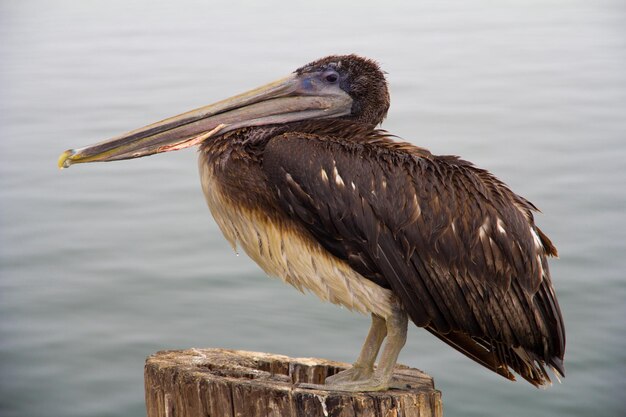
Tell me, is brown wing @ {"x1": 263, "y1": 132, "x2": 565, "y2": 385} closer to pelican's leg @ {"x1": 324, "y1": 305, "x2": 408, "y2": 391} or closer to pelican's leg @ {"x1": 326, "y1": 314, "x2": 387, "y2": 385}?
pelican's leg @ {"x1": 324, "y1": 305, "x2": 408, "y2": 391}

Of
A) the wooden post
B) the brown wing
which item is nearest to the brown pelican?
the brown wing

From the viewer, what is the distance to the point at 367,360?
5.08 metres

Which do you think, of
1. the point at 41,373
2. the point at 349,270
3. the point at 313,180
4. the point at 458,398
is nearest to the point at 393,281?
the point at 349,270

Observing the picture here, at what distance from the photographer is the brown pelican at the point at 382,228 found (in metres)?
4.62

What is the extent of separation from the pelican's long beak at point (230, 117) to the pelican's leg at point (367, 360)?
98 cm

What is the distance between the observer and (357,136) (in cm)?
477

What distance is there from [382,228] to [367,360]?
29.0 inches

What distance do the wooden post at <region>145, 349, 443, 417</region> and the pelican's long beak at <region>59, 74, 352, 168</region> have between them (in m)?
0.90

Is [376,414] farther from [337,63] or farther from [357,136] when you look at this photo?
[337,63]

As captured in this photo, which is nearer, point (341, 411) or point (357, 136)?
point (341, 411)

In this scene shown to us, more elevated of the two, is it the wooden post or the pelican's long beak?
the pelican's long beak

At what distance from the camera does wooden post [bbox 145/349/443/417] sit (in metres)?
4.35

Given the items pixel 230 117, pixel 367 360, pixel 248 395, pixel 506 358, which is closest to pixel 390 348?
pixel 367 360

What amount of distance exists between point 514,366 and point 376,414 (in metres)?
0.81
